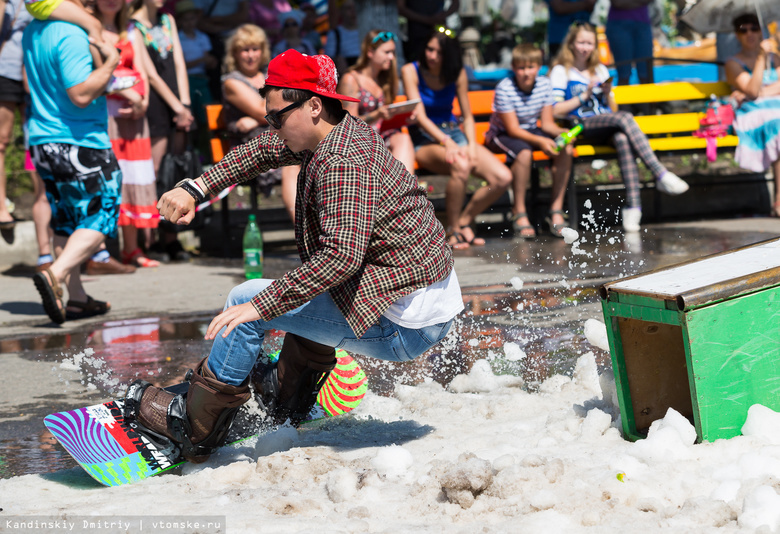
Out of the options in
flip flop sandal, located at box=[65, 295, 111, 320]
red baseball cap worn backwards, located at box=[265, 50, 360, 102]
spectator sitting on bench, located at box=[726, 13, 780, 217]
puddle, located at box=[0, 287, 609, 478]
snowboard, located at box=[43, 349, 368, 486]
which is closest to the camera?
red baseball cap worn backwards, located at box=[265, 50, 360, 102]

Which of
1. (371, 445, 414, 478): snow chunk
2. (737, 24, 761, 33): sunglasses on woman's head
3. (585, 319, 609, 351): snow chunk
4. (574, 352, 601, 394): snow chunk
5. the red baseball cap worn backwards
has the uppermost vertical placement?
the red baseball cap worn backwards

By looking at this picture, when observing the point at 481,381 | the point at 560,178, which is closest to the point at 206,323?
the point at 481,381

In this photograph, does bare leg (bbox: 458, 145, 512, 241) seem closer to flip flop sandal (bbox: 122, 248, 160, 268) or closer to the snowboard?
flip flop sandal (bbox: 122, 248, 160, 268)

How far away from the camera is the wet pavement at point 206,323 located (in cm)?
460

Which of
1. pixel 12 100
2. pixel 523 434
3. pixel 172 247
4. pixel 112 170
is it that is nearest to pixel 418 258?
pixel 523 434

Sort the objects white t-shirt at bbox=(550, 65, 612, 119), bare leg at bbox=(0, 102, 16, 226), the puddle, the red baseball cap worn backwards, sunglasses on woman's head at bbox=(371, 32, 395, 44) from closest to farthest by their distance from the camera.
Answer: the red baseball cap worn backwards
the puddle
bare leg at bbox=(0, 102, 16, 226)
sunglasses on woman's head at bbox=(371, 32, 395, 44)
white t-shirt at bbox=(550, 65, 612, 119)

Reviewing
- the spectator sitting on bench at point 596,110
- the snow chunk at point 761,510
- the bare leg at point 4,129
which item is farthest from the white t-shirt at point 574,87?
the snow chunk at point 761,510

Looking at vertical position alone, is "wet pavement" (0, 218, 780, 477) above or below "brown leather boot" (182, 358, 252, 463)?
below

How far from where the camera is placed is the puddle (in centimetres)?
417

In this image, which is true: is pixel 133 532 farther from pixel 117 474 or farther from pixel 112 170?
pixel 112 170

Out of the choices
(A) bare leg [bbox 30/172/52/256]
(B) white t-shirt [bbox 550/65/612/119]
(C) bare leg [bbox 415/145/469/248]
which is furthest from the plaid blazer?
(B) white t-shirt [bbox 550/65/612/119]

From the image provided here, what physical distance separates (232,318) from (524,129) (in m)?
6.72

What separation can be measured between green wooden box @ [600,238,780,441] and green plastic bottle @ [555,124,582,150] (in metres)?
5.88

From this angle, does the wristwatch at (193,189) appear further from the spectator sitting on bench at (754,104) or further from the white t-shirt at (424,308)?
the spectator sitting on bench at (754,104)
